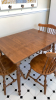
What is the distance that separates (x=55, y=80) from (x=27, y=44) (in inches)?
38.5

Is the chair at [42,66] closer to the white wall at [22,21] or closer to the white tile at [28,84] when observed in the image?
the white tile at [28,84]

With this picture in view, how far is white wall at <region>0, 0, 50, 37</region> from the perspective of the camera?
189 cm

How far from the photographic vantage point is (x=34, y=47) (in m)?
1.32

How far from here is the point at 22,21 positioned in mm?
2182

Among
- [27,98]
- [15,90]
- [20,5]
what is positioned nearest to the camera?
[27,98]

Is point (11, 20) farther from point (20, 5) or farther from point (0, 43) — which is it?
point (0, 43)

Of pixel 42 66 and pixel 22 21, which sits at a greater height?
pixel 22 21

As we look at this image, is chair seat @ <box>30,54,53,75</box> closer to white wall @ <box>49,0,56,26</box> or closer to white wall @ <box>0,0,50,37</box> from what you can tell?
white wall @ <box>0,0,50,37</box>

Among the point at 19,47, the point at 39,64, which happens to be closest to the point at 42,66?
the point at 39,64

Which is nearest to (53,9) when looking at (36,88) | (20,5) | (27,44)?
(20,5)

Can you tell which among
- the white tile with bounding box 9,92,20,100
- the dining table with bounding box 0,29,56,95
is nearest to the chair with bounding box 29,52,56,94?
the dining table with bounding box 0,29,56,95

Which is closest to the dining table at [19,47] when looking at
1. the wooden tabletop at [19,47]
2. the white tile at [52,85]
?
the wooden tabletop at [19,47]

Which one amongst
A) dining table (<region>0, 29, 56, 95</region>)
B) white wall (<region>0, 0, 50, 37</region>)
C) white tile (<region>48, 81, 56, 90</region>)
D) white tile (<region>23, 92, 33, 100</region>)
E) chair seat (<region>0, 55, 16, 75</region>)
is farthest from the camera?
white wall (<region>0, 0, 50, 37</region>)

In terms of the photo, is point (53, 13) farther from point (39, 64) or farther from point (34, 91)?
point (34, 91)
